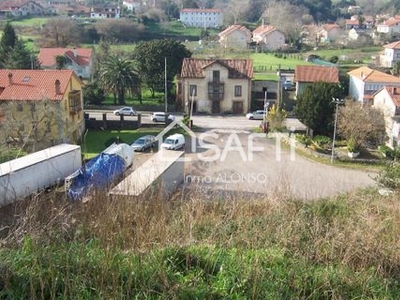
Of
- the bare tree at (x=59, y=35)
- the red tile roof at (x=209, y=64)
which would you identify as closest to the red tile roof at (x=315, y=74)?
the red tile roof at (x=209, y=64)

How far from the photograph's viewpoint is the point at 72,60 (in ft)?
138

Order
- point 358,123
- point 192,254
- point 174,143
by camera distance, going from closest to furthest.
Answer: point 192,254
point 174,143
point 358,123

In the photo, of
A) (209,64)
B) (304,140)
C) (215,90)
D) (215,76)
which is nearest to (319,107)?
(304,140)

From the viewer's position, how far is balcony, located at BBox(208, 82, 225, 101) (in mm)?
33500

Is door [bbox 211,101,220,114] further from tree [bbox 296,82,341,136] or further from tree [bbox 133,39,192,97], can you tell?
tree [bbox 296,82,341,136]

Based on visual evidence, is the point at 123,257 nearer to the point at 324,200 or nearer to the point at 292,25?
the point at 324,200

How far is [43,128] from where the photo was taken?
22688 mm

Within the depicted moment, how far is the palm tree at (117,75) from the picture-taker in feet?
110

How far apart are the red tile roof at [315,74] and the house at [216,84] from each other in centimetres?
449

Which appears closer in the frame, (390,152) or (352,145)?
(390,152)

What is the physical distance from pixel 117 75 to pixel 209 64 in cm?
684

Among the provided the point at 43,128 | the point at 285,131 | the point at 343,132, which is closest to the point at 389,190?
the point at 343,132

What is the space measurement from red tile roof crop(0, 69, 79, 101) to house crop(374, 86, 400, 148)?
18.2 metres

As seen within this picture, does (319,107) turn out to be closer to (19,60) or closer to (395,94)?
(395,94)
